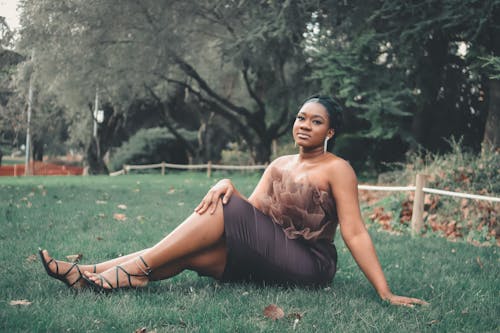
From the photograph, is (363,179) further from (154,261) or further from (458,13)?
(154,261)

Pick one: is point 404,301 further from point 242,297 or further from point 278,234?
point 242,297

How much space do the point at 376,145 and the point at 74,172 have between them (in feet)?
78.0

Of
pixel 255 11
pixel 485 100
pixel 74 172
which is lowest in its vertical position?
pixel 74 172

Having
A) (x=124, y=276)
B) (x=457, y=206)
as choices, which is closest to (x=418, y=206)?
(x=457, y=206)

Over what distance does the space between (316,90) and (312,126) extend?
16.6 meters

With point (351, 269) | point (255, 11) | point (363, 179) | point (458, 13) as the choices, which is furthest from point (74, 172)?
point (351, 269)

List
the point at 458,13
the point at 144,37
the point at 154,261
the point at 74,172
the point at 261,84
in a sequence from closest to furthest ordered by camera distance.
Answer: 1. the point at 154,261
2. the point at 458,13
3. the point at 144,37
4. the point at 261,84
5. the point at 74,172

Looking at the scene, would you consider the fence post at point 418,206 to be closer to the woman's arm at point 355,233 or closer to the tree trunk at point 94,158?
the woman's arm at point 355,233

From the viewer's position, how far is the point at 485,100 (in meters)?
15.1

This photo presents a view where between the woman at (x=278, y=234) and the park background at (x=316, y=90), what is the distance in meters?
0.19

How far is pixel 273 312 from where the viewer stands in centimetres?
310

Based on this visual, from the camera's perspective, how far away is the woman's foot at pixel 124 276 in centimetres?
335

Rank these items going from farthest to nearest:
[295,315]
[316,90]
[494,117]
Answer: [316,90]
[494,117]
[295,315]

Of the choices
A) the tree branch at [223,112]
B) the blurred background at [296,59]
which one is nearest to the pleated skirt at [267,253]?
the blurred background at [296,59]
